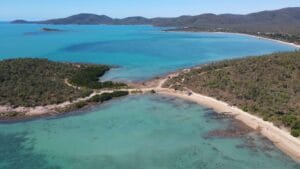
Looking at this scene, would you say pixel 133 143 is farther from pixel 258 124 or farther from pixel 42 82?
pixel 42 82

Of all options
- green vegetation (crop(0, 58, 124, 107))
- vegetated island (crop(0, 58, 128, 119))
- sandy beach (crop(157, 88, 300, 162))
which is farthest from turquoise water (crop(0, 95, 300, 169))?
green vegetation (crop(0, 58, 124, 107))

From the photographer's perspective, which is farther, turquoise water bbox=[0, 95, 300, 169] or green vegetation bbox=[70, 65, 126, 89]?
green vegetation bbox=[70, 65, 126, 89]

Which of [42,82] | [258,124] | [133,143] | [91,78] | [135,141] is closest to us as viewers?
[133,143]

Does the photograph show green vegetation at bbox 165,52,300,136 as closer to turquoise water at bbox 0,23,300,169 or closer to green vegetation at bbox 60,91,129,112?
turquoise water at bbox 0,23,300,169

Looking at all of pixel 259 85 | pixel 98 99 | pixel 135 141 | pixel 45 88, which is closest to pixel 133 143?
pixel 135 141

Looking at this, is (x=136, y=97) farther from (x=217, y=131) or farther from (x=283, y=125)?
(x=283, y=125)

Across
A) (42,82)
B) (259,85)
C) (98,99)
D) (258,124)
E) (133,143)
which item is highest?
(259,85)

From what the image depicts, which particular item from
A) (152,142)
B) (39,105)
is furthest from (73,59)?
(152,142)
